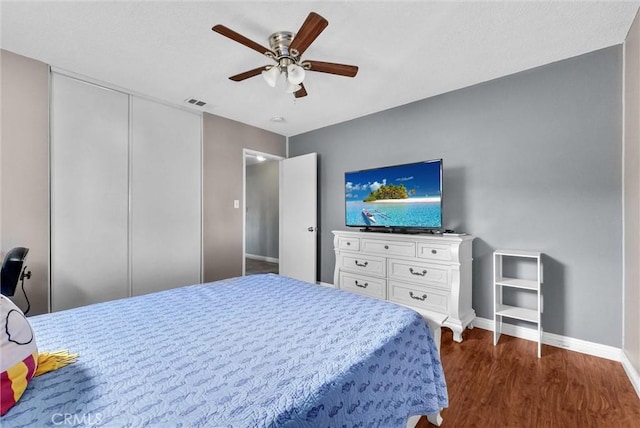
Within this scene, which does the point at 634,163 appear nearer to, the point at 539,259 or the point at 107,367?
the point at 539,259

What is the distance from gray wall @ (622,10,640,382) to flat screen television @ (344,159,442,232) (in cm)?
129

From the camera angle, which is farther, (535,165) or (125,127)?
(125,127)

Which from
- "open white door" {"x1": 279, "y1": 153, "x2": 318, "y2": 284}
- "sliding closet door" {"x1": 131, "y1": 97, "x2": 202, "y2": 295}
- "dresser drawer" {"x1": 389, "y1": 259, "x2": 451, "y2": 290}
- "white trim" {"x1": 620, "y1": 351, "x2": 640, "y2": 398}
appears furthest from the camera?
"open white door" {"x1": 279, "y1": 153, "x2": 318, "y2": 284}

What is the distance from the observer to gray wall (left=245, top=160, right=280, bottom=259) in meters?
6.43

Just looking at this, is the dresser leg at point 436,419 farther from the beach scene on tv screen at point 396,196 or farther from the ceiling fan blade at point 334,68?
the ceiling fan blade at point 334,68

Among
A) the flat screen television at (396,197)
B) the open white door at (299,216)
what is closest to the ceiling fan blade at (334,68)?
the flat screen television at (396,197)

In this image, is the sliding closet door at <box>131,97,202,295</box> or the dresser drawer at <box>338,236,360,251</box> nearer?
the sliding closet door at <box>131,97,202,295</box>

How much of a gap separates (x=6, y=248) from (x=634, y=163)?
4810mm

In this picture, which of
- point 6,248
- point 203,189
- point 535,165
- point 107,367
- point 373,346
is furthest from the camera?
point 203,189

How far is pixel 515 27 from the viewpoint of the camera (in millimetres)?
1955

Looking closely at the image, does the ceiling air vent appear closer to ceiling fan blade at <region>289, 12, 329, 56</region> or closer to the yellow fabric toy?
ceiling fan blade at <region>289, 12, 329, 56</region>

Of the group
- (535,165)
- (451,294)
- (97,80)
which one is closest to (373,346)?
(451,294)

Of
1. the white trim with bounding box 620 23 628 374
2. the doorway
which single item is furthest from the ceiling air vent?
the white trim with bounding box 620 23 628 374

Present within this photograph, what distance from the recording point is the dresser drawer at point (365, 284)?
3053mm
